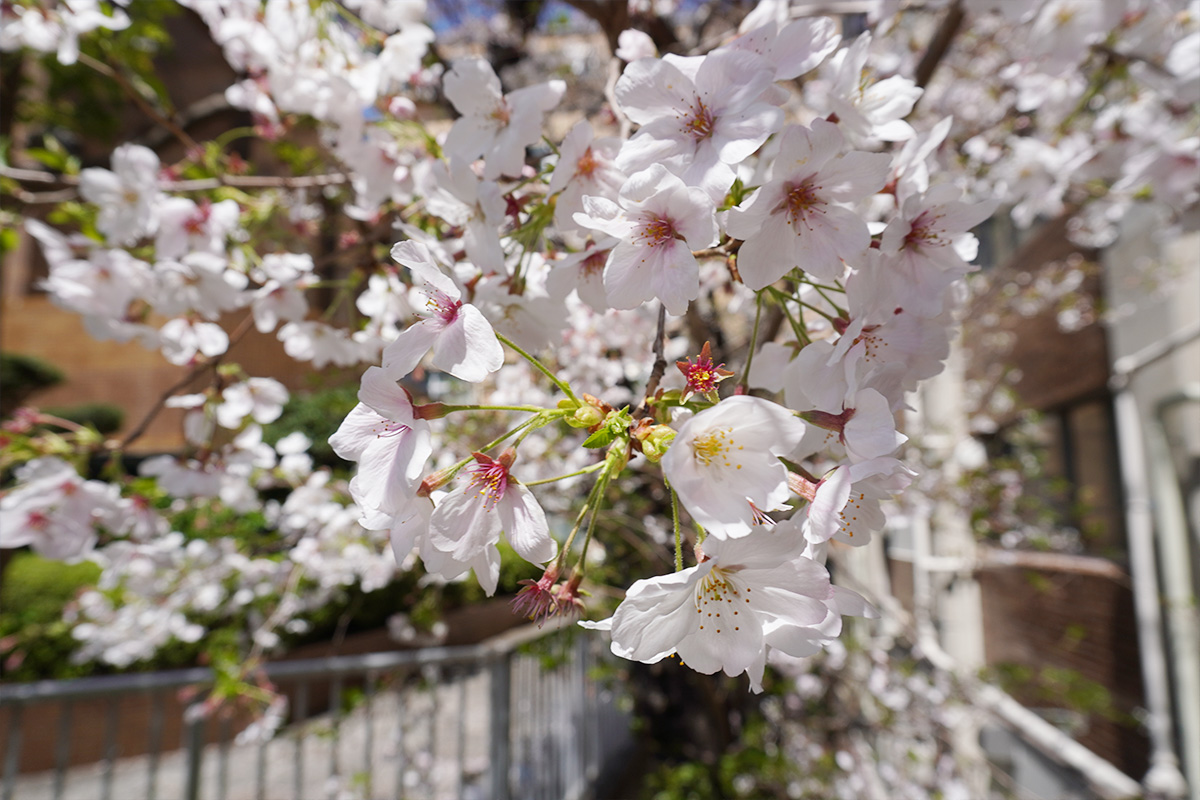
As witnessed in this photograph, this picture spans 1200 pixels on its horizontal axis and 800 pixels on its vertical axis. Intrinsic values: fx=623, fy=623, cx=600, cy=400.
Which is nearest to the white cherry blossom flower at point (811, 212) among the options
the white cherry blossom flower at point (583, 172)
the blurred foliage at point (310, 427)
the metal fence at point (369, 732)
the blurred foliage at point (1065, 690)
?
the white cherry blossom flower at point (583, 172)

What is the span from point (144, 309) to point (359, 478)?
1413 mm

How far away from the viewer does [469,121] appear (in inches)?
38.5

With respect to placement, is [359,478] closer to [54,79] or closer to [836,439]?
[836,439]

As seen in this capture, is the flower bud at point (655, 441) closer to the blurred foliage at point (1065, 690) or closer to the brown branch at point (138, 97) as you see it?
the brown branch at point (138, 97)

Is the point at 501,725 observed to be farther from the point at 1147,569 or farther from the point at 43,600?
the point at 43,600

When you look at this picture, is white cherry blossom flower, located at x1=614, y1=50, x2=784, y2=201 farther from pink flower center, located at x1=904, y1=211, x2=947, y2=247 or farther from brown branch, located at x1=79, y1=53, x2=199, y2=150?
brown branch, located at x1=79, y1=53, x2=199, y2=150

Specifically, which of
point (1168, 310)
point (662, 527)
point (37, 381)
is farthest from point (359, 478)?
point (37, 381)

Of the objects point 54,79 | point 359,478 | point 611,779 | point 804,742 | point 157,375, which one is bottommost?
point 611,779

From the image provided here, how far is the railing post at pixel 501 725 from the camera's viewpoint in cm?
304

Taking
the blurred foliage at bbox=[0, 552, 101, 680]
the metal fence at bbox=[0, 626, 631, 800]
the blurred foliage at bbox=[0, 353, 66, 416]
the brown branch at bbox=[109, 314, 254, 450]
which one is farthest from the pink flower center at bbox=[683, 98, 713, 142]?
the blurred foliage at bbox=[0, 353, 66, 416]

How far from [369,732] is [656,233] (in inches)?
118

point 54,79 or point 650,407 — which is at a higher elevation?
point 54,79

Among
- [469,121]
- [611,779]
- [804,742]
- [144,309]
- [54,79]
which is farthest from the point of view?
[54,79]

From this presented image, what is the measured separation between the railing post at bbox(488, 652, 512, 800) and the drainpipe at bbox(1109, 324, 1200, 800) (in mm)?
3898
